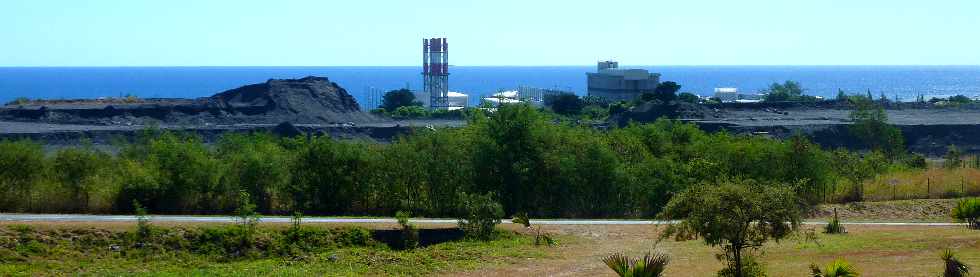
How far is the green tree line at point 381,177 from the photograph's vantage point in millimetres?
36062

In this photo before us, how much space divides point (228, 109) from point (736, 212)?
74.5 m

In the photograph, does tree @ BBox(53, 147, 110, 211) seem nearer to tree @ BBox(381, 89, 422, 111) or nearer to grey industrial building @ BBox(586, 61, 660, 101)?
tree @ BBox(381, 89, 422, 111)

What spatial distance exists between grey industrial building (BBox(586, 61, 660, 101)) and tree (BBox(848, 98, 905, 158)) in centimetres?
4752

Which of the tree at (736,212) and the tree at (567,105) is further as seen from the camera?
the tree at (567,105)

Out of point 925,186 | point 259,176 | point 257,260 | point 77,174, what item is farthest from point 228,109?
point 257,260

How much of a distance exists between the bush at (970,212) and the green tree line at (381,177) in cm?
879

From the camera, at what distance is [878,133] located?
2709 inches

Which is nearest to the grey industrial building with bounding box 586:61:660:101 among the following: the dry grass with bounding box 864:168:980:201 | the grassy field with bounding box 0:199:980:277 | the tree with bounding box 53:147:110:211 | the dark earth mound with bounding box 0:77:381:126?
the dark earth mound with bounding box 0:77:381:126

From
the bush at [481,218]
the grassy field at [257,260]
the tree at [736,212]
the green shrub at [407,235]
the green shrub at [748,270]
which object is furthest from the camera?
the bush at [481,218]

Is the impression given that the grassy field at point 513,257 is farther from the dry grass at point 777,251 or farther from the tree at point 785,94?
the tree at point 785,94

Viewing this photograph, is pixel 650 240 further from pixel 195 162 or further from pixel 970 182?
pixel 970 182

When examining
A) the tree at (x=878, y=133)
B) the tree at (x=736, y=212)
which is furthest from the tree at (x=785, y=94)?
the tree at (x=736, y=212)

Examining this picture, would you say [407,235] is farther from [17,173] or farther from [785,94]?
[785,94]

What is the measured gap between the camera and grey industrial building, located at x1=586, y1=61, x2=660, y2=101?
120438 mm
